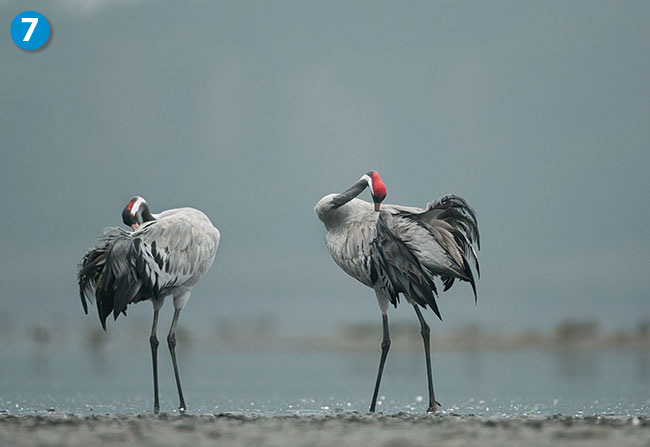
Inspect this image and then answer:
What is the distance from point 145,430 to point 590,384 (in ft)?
48.6

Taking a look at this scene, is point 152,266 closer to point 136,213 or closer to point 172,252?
point 172,252

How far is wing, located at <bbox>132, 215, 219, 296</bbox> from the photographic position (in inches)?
528

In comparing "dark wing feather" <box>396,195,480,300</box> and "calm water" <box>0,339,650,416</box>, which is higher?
"dark wing feather" <box>396,195,480,300</box>

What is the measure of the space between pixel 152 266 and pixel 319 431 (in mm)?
4884

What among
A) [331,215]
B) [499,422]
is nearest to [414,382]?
[331,215]

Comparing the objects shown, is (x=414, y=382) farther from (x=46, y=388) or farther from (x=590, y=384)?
(x=46, y=388)

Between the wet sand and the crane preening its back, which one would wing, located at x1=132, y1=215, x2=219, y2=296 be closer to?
the crane preening its back

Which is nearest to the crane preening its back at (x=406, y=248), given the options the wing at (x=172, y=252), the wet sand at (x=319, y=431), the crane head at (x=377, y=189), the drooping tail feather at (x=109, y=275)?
the crane head at (x=377, y=189)

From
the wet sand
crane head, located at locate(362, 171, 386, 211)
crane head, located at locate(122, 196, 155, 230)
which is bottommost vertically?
the wet sand

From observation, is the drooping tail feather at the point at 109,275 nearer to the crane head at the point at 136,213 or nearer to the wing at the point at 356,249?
the crane head at the point at 136,213

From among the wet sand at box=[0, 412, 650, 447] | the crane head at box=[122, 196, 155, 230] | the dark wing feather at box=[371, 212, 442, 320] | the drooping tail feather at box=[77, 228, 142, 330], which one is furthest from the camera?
the crane head at box=[122, 196, 155, 230]

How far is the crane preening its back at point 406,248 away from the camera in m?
13.0

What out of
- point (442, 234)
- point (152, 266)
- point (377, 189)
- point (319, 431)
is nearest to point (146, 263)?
point (152, 266)

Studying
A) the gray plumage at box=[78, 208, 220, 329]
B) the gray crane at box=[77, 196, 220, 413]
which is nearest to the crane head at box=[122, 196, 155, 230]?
the gray crane at box=[77, 196, 220, 413]
